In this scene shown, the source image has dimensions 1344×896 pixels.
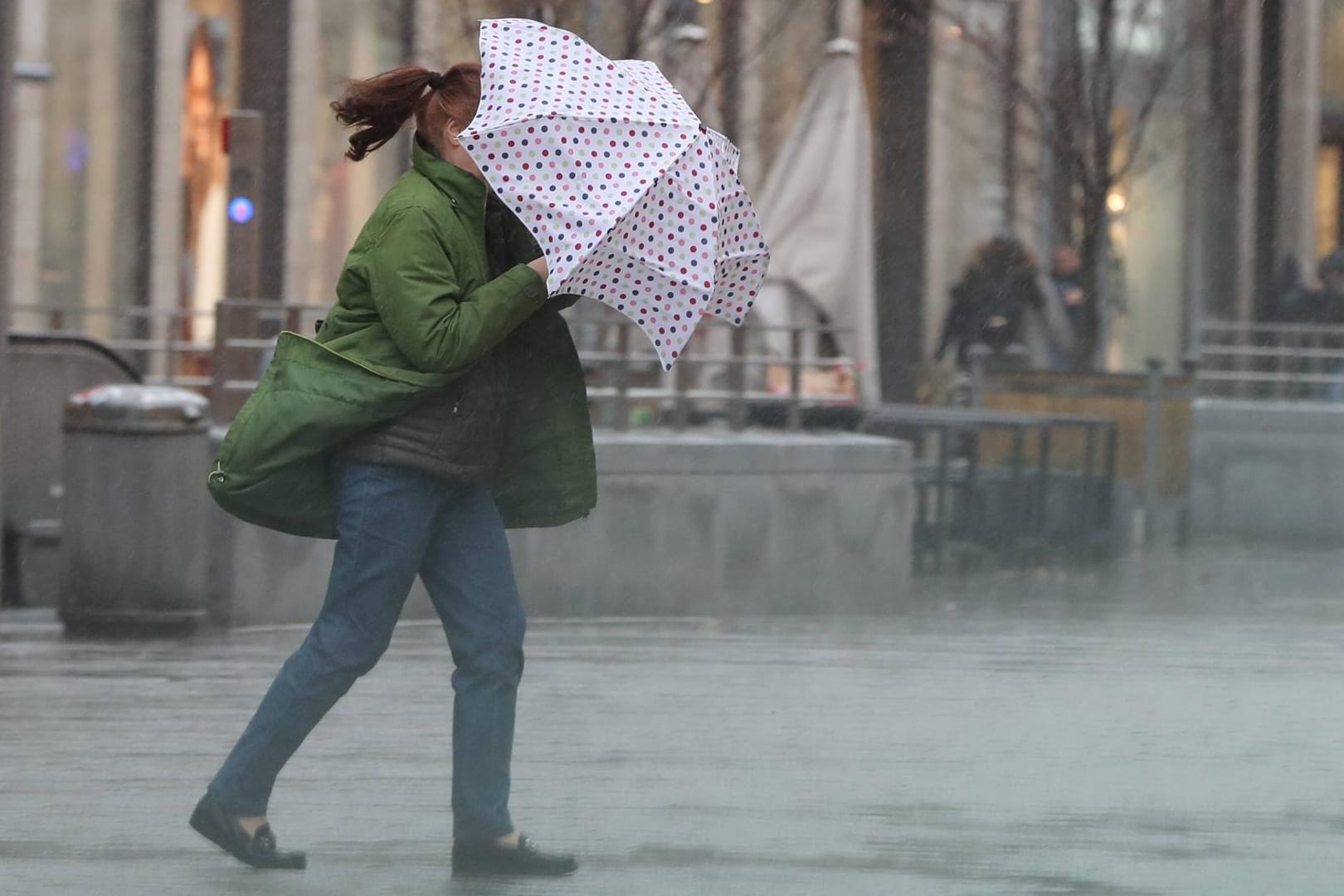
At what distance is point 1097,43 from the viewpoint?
18.4 m

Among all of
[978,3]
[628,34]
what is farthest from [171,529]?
[978,3]

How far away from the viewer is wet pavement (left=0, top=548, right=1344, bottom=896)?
5.02 metres

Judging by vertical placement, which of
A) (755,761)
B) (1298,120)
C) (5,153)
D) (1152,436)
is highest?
(1298,120)

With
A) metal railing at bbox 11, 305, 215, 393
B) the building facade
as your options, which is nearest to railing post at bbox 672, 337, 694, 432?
metal railing at bbox 11, 305, 215, 393

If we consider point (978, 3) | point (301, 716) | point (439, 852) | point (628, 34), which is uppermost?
point (978, 3)

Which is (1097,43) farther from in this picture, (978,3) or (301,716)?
(301,716)

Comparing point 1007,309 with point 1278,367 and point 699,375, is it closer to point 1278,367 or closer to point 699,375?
point 1278,367

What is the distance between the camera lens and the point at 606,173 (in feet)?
15.0

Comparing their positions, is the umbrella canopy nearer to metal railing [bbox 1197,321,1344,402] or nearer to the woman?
metal railing [bbox 1197,321,1344,402]

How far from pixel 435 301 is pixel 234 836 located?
1221mm

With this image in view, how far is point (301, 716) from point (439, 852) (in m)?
0.56

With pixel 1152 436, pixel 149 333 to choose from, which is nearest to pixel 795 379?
pixel 1152 436

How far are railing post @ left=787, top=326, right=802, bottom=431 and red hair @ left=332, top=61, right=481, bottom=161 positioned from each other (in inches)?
215

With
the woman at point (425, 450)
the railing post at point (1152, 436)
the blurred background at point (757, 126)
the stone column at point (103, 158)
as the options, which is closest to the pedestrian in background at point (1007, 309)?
the blurred background at point (757, 126)
